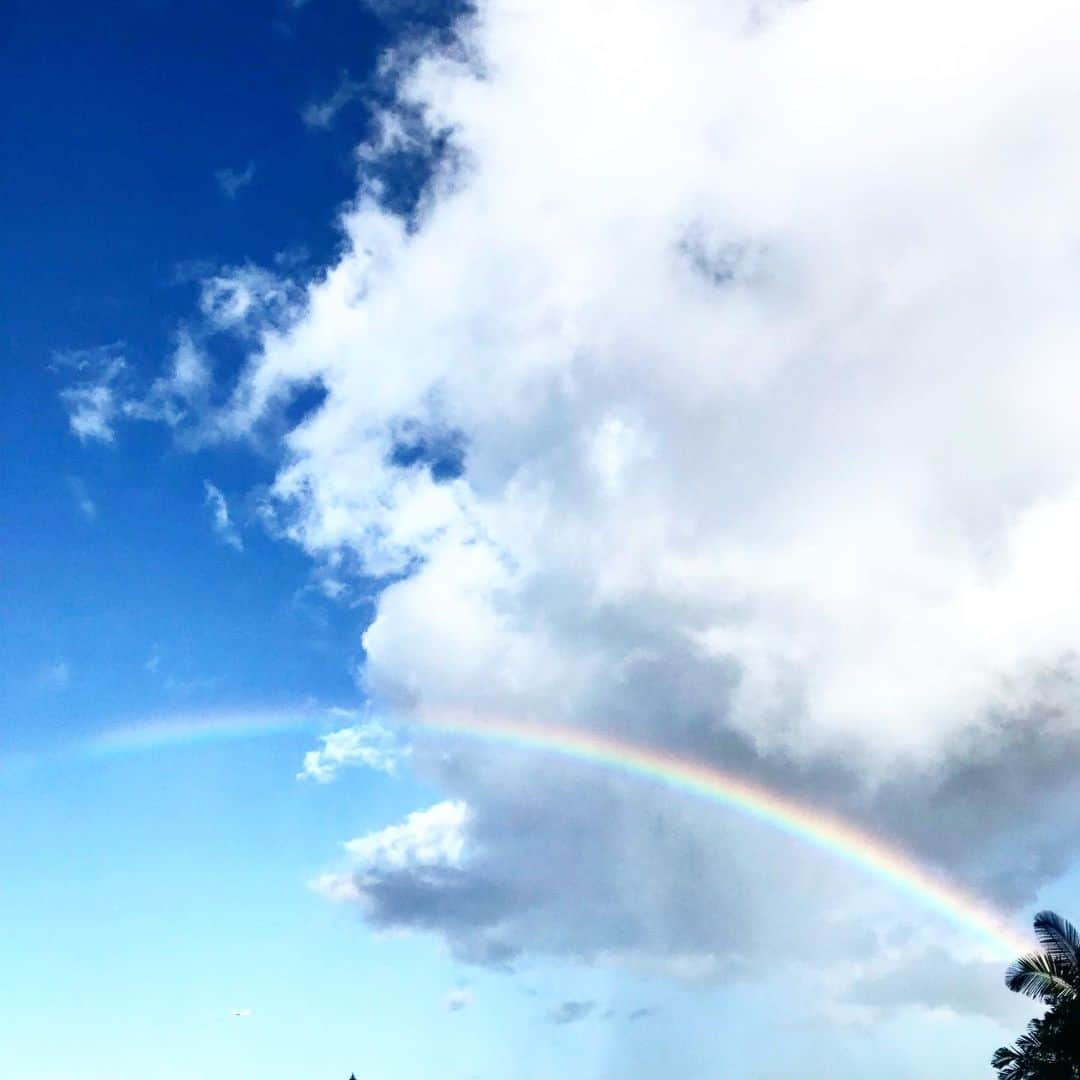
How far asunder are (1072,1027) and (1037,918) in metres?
4.87

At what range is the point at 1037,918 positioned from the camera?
172 feet

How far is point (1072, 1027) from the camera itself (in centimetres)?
4941

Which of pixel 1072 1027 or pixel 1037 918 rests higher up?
pixel 1037 918
